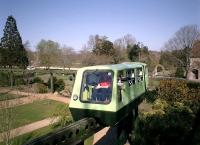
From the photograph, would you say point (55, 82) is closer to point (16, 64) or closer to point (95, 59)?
point (95, 59)

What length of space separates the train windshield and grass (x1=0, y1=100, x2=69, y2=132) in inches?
368

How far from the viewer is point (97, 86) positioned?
8414 mm

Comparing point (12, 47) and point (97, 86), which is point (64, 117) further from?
point (12, 47)

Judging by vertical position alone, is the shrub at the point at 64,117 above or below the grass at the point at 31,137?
above

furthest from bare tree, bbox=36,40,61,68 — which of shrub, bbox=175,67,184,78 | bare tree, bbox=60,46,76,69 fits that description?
shrub, bbox=175,67,184,78

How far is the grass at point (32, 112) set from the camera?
58.2 feet

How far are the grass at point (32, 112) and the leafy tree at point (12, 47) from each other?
26.4 metres

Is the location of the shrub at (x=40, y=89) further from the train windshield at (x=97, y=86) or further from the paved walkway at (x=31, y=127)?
the train windshield at (x=97, y=86)

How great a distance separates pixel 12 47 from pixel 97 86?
43415 millimetres

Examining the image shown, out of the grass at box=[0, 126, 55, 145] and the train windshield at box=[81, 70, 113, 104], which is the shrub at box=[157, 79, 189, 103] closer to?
the grass at box=[0, 126, 55, 145]

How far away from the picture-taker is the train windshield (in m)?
8.10

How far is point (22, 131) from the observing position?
15484 mm

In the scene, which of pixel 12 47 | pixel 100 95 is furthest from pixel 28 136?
pixel 12 47

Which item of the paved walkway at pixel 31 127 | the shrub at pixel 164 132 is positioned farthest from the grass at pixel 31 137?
the shrub at pixel 164 132
